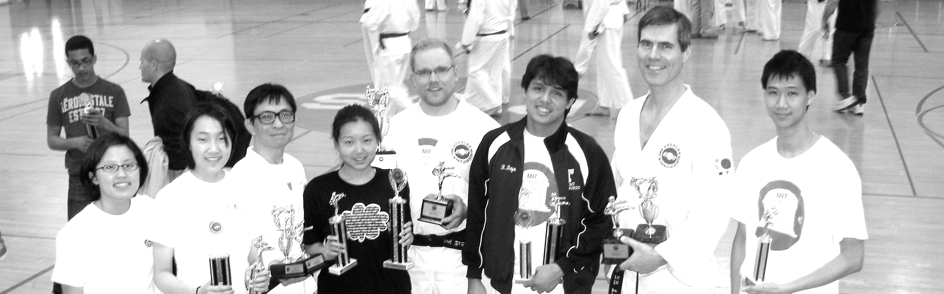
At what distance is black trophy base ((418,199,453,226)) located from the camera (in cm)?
394

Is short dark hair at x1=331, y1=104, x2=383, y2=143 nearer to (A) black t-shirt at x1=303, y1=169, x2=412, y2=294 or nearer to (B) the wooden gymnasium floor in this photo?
(A) black t-shirt at x1=303, y1=169, x2=412, y2=294

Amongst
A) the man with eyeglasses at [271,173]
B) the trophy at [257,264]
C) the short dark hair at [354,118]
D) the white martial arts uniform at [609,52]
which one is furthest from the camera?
the white martial arts uniform at [609,52]

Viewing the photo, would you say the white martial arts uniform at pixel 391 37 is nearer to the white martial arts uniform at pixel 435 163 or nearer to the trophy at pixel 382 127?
the trophy at pixel 382 127

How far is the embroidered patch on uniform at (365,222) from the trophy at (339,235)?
6 cm

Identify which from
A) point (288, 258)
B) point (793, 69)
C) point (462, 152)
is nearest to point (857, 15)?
point (793, 69)

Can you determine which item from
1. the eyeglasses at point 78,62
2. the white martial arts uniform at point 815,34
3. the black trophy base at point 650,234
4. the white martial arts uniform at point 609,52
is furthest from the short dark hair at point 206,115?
the white martial arts uniform at point 815,34

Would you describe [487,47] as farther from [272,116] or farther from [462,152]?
[272,116]

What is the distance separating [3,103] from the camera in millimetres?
12164

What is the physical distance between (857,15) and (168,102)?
7906mm

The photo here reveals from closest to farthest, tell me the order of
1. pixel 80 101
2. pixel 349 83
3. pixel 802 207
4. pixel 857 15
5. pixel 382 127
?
pixel 802 207 → pixel 382 127 → pixel 80 101 → pixel 857 15 → pixel 349 83

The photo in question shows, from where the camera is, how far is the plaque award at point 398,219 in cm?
399

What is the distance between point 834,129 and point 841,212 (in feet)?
23.0

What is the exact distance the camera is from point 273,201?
398cm

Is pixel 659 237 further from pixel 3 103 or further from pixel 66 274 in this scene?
pixel 3 103
